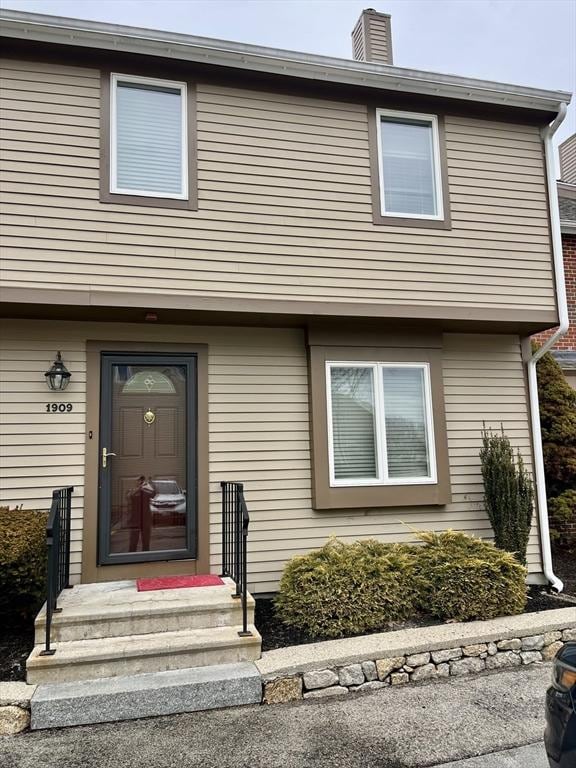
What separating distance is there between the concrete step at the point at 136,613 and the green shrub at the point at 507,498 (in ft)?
9.74

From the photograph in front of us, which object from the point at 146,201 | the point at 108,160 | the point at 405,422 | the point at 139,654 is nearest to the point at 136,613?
the point at 139,654

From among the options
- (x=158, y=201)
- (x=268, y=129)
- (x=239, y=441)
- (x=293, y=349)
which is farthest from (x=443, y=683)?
(x=268, y=129)

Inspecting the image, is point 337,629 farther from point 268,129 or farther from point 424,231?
point 268,129

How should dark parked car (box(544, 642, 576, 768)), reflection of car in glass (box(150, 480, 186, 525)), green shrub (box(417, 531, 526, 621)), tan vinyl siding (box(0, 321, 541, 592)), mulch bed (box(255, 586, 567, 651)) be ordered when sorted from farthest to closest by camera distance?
reflection of car in glass (box(150, 480, 186, 525))
tan vinyl siding (box(0, 321, 541, 592))
green shrub (box(417, 531, 526, 621))
mulch bed (box(255, 586, 567, 651))
dark parked car (box(544, 642, 576, 768))

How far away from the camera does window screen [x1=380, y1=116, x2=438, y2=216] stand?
21.8 ft

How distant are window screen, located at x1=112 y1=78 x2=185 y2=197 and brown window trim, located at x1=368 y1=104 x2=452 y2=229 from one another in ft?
6.68

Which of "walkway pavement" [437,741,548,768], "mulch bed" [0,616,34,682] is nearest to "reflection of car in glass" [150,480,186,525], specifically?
"mulch bed" [0,616,34,682]

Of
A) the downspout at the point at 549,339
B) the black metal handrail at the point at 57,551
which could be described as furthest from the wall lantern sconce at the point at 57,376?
the downspout at the point at 549,339

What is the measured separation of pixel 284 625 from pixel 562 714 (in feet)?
9.49

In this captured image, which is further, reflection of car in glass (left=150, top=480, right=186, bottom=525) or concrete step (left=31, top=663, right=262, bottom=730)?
reflection of car in glass (left=150, top=480, right=186, bottom=525)

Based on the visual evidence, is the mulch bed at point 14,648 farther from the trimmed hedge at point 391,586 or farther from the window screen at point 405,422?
the window screen at point 405,422

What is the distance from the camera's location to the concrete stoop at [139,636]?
4.18 m

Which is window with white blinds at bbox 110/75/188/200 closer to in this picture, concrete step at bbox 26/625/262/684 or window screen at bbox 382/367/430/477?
window screen at bbox 382/367/430/477

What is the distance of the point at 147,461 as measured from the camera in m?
5.95
